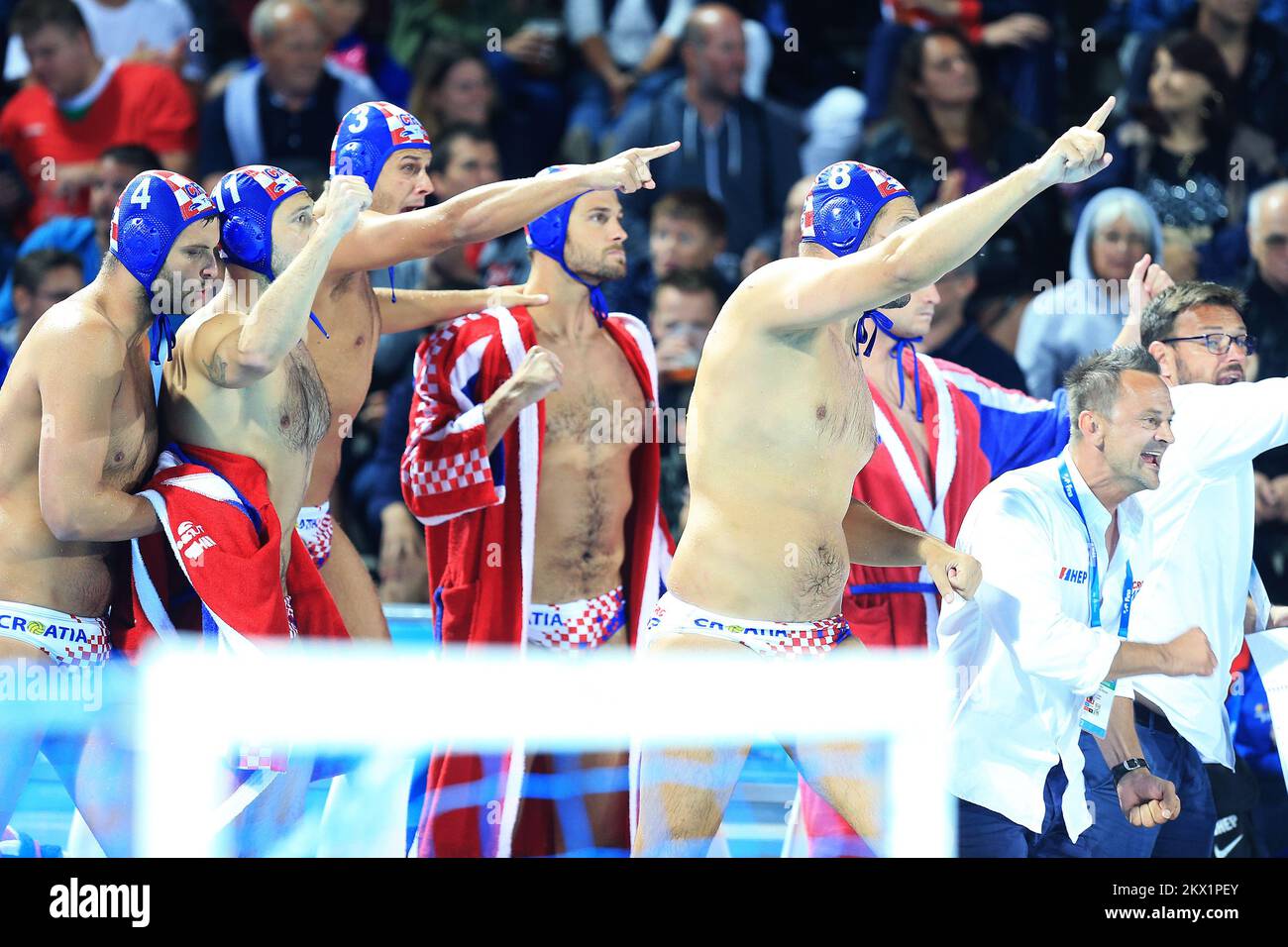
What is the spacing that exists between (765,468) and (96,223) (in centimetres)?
403

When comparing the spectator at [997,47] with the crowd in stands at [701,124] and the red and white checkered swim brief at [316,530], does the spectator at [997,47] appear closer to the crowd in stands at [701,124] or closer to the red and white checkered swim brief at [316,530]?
the crowd in stands at [701,124]

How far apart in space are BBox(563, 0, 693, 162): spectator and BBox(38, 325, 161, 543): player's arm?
3817mm

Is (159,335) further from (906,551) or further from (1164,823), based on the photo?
(1164,823)

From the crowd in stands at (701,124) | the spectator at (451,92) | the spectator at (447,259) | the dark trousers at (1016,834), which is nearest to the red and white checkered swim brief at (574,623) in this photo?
the dark trousers at (1016,834)

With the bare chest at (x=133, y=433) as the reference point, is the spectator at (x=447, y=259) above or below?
above

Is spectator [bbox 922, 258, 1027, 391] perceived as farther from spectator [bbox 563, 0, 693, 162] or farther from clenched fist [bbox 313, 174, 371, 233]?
clenched fist [bbox 313, 174, 371, 233]

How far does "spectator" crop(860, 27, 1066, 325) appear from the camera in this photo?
23.0 feet

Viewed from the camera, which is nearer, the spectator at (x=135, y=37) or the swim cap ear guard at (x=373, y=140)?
the swim cap ear guard at (x=373, y=140)

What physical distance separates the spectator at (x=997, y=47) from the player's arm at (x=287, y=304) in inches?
154

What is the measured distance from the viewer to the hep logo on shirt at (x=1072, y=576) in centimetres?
402

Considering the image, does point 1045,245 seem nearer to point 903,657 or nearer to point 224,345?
point 903,657

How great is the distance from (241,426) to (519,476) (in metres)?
0.95
